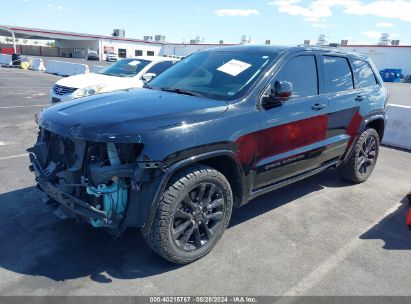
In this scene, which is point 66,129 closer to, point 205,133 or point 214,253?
point 205,133

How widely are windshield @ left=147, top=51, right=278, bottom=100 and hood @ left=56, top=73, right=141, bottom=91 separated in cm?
436

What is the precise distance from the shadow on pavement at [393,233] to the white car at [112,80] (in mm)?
5646

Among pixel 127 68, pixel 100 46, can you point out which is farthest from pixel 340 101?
pixel 100 46

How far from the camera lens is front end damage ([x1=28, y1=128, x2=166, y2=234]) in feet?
8.66

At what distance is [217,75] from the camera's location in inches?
149

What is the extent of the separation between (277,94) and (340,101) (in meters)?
1.39

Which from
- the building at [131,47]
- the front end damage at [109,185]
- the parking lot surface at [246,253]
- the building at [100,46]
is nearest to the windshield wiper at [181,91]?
the front end damage at [109,185]

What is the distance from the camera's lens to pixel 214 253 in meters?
3.33

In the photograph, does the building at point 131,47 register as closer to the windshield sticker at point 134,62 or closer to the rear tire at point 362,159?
the windshield sticker at point 134,62

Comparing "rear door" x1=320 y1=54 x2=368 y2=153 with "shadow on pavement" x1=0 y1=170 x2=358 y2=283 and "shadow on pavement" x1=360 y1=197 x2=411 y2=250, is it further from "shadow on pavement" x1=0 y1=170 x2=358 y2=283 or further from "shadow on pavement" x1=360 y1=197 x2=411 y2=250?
"shadow on pavement" x1=0 y1=170 x2=358 y2=283

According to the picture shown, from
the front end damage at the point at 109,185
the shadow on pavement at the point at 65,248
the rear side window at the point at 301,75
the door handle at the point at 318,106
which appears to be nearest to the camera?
the front end damage at the point at 109,185

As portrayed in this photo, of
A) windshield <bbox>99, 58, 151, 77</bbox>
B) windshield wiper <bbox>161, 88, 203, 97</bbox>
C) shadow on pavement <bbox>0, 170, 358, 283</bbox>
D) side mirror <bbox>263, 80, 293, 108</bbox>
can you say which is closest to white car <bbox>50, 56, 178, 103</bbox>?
windshield <bbox>99, 58, 151, 77</bbox>

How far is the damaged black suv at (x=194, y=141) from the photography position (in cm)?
270

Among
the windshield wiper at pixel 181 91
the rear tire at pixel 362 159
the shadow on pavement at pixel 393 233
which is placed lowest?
the shadow on pavement at pixel 393 233
